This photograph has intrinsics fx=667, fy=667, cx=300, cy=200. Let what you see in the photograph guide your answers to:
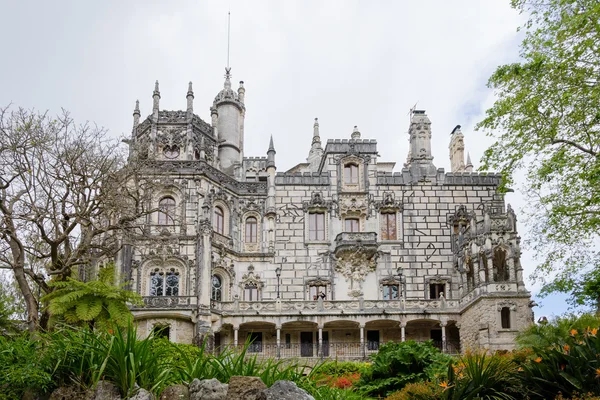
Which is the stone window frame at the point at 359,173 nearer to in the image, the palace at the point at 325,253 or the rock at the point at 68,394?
the palace at the point at 325,253

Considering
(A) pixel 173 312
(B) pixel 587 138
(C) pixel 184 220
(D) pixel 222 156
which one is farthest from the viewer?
(D) pixel 222 156

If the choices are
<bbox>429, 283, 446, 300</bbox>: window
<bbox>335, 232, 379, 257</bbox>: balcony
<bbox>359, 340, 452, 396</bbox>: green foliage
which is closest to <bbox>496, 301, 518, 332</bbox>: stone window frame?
<bbox>429, 283, 446, 300</bbox>: window

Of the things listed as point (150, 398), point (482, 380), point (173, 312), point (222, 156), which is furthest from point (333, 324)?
point (150, 398)

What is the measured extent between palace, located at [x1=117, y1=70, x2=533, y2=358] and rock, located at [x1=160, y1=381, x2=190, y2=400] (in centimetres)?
2475

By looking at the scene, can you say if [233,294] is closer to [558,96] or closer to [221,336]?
[221,336]

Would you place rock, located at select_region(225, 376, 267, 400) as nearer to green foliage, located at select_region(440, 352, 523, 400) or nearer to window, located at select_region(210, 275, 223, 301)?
green foliage, located at select_region(440, 352, 523, 400)

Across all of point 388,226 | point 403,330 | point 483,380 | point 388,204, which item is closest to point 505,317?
point 403,330

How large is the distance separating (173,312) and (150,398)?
2570 centimetres

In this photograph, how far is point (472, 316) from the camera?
3353 centimetres

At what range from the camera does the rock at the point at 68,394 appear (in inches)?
348

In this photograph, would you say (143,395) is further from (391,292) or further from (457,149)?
(457,149)

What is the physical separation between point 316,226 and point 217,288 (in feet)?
22.5

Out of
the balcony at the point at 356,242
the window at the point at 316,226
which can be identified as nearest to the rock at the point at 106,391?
the balcony at the point at 356,242

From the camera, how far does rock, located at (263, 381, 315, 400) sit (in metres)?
7.95
